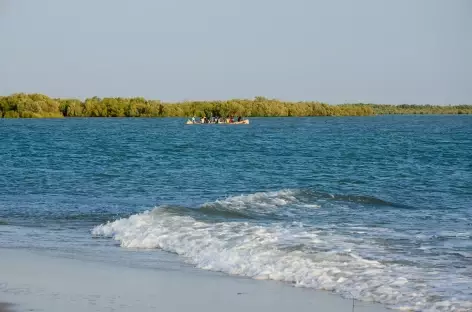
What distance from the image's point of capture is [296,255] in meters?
12.9

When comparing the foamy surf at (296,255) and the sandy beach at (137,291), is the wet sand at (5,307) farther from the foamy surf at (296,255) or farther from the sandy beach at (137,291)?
the foamy surf at (296,255)

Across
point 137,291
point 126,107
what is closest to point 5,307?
point 137,291

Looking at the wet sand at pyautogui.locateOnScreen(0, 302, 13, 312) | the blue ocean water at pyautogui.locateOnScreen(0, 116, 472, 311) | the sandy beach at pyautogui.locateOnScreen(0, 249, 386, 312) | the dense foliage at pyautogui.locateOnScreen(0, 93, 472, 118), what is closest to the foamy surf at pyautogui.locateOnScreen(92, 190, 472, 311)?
the blue ocean water at pyautogui.locateOnScreen(0, 116, 472, 311)

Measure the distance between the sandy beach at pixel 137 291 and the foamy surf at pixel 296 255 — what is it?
46 cm

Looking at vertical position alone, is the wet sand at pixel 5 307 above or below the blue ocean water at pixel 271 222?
above

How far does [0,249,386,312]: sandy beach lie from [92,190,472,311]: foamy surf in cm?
46

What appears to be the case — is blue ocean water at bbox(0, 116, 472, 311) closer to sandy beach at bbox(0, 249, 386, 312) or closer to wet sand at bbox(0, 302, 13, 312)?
sandy beach at bbox(0, 249, 386, 312)

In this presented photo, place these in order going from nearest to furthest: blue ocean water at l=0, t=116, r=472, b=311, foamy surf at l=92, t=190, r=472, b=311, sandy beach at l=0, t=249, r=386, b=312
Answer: sandy beach at l=0, t=249, r=386, b=312, foamy surf at l=92, t=190, r=472, b=311, blue ocean water at l=0, t=116, r=472, b=311

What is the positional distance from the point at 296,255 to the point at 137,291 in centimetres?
325

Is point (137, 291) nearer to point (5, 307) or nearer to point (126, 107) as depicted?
point (5, 307)

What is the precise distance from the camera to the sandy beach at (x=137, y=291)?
964 cm

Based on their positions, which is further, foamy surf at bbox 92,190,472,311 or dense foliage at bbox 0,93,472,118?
dense foliage at bbox 0,93,472,118

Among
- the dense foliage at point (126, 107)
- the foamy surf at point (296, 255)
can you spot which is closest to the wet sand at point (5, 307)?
the foamy surf at point (296, 255)

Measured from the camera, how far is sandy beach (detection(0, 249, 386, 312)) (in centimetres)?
964
